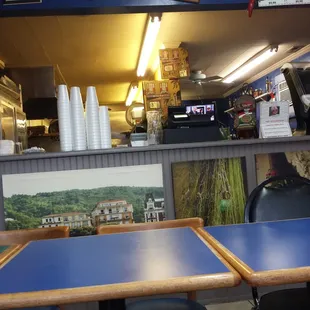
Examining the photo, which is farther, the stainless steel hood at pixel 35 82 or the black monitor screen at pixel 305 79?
the stainless steel hood at pixel 35 82

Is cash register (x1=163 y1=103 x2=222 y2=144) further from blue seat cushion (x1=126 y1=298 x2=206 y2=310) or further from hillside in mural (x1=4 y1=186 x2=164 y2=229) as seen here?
blue seat cushion (x1=126 y1=298 x2=206 y2=310)

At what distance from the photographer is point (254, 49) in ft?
22.1

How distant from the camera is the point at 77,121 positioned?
8.36 feet

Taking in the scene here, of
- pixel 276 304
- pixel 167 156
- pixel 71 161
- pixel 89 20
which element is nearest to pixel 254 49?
pixel 89 20

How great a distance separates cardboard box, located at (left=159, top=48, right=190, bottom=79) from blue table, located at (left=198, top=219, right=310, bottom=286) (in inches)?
185

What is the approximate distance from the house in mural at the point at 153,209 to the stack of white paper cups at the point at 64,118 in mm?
716

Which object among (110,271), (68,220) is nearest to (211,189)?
(68,220)

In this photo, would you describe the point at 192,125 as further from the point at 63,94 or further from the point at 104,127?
the point at 63,94

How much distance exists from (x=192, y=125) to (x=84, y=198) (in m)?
1.00

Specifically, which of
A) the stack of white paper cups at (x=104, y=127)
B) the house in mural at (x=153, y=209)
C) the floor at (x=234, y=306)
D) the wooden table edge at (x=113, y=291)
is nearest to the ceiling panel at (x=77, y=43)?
the stack of white paper cups at (x=104, y=127)

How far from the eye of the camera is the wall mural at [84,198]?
2.65 meters

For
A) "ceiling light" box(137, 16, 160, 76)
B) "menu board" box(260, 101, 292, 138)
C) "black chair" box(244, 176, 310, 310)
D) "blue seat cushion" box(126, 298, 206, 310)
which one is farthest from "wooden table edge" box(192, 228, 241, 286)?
"ceiling light" box(137, 16, 160, 76)

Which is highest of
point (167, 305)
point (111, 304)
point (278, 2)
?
point (278, 2)

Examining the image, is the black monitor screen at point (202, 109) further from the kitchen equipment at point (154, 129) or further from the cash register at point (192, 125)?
the kitchen equipment at point (154, 129)
